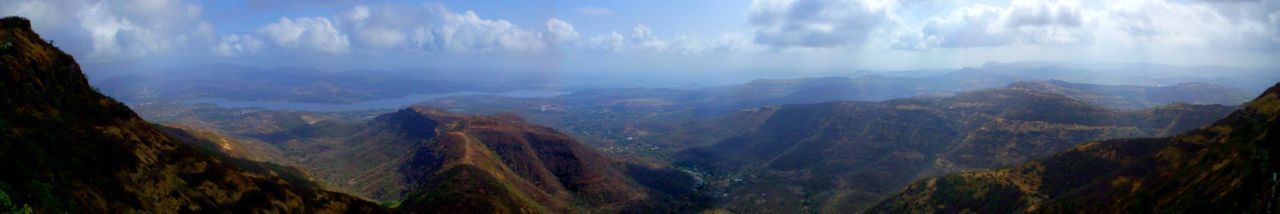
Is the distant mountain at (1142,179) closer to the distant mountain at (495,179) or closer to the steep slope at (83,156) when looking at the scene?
the distant mountain at (495,179)

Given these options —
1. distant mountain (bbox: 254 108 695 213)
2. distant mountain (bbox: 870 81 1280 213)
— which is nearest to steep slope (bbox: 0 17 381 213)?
distant mountain (bbox: 254 108 695 213)

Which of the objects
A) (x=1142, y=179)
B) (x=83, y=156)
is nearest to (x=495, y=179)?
(x=83, y=156)

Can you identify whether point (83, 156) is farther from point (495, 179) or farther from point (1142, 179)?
point (1142, 179)

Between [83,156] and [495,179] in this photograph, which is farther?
[495,179]

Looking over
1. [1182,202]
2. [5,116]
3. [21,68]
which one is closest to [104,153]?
[5,116]

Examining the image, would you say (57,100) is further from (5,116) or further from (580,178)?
(580,178)

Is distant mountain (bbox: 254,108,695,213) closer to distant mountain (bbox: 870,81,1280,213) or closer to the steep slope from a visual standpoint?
the steep slope

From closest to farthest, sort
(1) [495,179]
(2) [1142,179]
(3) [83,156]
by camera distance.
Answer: (3) [83,156], (2) [1142,179], (1) [495,179]
